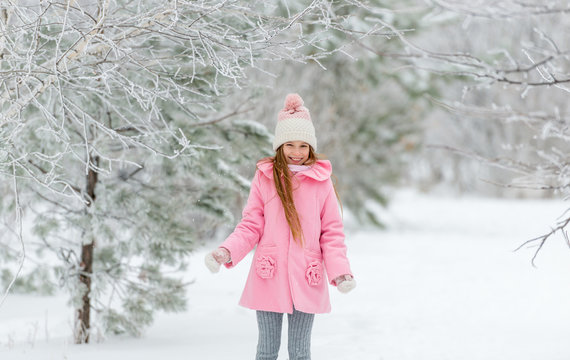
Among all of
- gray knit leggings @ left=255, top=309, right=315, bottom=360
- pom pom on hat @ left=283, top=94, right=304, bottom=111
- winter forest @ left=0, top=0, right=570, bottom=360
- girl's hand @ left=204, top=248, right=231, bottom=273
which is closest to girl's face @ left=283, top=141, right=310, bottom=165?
pom pom on hat @ left=283, top=94, right=304, bottom=111

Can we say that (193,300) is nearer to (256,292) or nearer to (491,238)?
(256,292)

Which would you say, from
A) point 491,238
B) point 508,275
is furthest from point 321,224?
point 491,238

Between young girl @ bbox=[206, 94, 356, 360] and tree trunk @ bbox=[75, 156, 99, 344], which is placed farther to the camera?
tree trunk @ bbox=[75, 156, 99, 344]

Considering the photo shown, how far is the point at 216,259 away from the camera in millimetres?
2877

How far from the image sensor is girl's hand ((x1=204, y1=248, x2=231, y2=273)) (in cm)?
282

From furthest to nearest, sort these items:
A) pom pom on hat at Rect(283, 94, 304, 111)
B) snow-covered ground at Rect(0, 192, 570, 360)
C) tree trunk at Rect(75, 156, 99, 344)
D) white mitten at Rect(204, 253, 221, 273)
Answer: tree trunk at Rect(75, 156, 99, 344) → snow-covered ground at Rect(0, 192, 570, 360) → pom pom on hat at Rect(283, 94, 304, 111) → white mitten at Rect(204, 253, 221, 273)

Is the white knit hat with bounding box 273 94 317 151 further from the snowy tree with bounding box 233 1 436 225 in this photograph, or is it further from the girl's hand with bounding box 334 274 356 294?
the snowy tree with bounding box 233 1 436 225

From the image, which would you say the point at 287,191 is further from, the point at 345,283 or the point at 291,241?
the point at 345,283

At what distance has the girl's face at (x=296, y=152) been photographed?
313 cm

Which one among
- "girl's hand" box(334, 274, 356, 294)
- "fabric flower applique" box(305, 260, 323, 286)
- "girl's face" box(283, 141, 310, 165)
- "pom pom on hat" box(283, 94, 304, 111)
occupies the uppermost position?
"pom pom on hat" box(283, 94, 304, 111)

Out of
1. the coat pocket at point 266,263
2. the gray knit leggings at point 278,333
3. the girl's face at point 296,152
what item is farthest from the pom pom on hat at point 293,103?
the gray knit leggings at point 278,333

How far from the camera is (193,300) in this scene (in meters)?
6.99

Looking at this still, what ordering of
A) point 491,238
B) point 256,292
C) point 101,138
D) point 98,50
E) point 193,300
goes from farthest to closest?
1. point 491,238
2. point 193,300
3. point 101,138
4. point 98,50
5. point 256,292

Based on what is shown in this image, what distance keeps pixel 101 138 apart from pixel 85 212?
2.12ft
